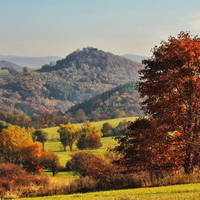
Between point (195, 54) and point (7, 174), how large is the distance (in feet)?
123

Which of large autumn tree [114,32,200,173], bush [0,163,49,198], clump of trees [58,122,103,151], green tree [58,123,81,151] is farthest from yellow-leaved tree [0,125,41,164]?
large autumn tree [114,32,200,173]

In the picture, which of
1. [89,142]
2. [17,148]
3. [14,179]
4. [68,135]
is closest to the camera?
[14,179]

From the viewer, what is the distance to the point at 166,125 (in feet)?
60.7

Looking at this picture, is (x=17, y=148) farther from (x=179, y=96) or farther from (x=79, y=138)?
A: (x=179, y=96)

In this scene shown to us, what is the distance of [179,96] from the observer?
18.0 metres

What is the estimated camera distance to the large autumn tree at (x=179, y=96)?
58.1 feet

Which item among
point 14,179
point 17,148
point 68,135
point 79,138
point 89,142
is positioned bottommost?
point 89,142

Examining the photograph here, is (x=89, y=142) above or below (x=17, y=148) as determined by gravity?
below

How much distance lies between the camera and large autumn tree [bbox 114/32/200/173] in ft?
58.1

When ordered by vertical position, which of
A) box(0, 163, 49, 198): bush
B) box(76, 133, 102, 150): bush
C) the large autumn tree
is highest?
the large autumn tree

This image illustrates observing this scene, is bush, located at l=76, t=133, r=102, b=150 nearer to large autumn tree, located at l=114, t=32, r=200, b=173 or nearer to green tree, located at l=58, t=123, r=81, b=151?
green tree, located at l=58, t=123, r=81, b=151

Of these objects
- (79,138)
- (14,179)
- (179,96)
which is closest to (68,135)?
(79,138)

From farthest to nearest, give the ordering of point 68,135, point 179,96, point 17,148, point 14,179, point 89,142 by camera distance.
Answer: point 68,135 < point 89,142 < point 17,148 < point 14,179 < point 179,96

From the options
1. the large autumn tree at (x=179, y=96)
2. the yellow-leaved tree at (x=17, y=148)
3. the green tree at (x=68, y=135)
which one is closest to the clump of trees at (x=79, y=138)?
the green tree at (x=68, y=135)
